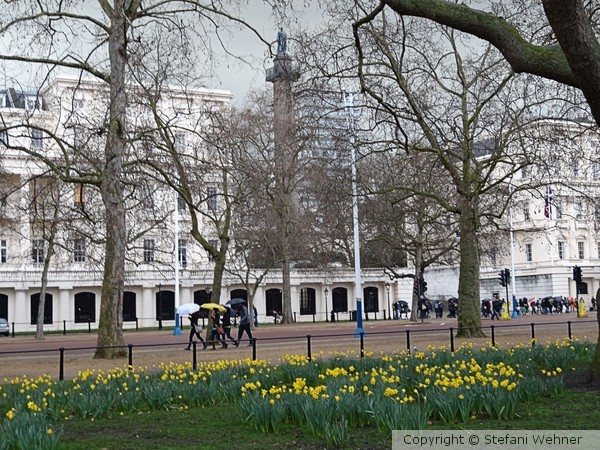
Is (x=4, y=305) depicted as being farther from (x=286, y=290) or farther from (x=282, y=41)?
(x=282, y=41)

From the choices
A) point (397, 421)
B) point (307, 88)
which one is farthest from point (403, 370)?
point (307, 88)

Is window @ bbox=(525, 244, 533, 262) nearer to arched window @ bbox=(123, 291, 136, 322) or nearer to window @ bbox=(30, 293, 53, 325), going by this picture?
arched window @ bbox=(123, 291, 136, 322)

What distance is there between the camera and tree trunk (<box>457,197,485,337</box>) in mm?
28703

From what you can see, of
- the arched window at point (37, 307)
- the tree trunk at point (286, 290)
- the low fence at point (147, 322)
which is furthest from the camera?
the arched window at point (37, 307)

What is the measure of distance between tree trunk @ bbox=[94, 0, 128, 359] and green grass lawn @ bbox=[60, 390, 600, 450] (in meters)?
13.4

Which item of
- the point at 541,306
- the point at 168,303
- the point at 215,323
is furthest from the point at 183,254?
the point at 215,323

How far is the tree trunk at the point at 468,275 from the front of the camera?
94.2 ft

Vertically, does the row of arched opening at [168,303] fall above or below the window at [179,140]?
below

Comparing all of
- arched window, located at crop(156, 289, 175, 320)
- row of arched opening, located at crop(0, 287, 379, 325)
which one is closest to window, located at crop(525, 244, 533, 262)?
row of arched opening, located at crop(0, 287, 379, 325)

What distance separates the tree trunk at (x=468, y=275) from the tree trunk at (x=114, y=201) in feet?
40.2

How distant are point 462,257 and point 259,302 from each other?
130ft

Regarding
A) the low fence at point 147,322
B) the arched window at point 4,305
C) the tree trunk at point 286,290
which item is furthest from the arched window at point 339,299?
the arched window at point 4,305

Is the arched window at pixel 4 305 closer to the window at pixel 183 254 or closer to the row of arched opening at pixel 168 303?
the row of arched opening at pixel 168 303

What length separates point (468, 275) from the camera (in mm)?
29203
